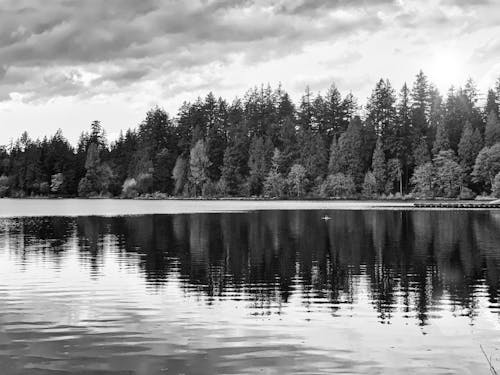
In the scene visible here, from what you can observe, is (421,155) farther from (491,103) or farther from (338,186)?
(491,103)

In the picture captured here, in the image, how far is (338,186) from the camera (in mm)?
160125

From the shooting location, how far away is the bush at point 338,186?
6255 inches

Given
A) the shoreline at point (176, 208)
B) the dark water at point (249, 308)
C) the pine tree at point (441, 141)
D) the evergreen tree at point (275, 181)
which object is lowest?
the dark water at point (249, 308)

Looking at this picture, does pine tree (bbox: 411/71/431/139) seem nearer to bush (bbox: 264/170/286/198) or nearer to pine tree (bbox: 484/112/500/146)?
pine tree (bbox: 484/112/500/146)

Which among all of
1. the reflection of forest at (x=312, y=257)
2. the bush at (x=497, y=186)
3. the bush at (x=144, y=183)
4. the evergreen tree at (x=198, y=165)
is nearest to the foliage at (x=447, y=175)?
the bush at (x=497, y=186)

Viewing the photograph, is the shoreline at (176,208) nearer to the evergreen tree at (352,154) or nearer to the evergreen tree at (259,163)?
the evergreen tree at (352,154)

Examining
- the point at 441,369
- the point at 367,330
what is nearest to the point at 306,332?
the point at 367,330

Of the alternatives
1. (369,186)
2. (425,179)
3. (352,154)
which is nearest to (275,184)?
(352,154)

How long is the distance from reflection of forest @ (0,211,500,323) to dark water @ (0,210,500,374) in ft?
0.51

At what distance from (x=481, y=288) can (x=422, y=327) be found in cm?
892

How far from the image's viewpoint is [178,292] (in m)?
25.4

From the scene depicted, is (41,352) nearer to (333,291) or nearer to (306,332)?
(306,332)

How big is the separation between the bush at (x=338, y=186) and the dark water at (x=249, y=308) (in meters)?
113

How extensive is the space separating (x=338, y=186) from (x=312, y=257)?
123448mm
